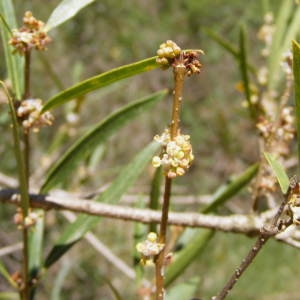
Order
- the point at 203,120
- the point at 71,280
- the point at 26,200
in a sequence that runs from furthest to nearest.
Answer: the point at 203,120
the point at 71,280
the point at 26,200

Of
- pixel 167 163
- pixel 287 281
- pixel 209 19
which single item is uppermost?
pixel 167 163

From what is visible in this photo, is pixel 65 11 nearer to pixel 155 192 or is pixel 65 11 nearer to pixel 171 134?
pixel 171 134

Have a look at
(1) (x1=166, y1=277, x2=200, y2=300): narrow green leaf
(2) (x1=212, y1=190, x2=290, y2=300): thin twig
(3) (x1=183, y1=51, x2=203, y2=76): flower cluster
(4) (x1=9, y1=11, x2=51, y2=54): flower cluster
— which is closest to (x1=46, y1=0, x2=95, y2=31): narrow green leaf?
(4) (x1=9, y1=11, x2=51, y2=54): flower cluster

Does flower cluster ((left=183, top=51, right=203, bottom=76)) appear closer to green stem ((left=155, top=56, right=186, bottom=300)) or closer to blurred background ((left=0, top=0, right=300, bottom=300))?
green stem ((left=155, top=56, right=186, bottom=300))

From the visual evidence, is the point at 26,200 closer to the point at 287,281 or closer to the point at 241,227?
the point at 241,227

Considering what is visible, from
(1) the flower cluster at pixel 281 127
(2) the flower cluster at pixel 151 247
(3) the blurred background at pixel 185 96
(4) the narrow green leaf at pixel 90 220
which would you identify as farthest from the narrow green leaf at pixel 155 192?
(3) the blurred background at pixel 185 96

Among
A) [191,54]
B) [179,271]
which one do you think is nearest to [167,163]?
[191,54]
